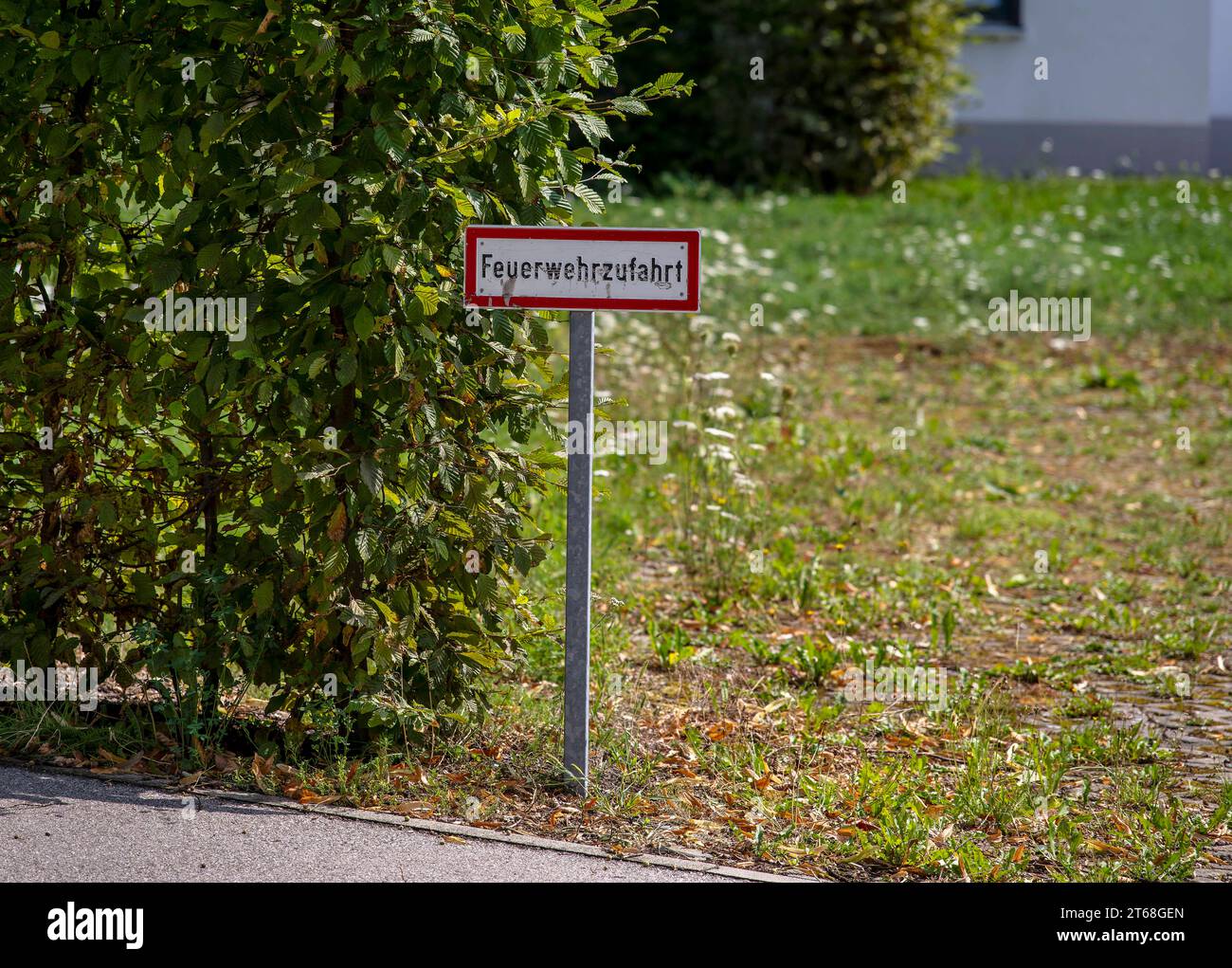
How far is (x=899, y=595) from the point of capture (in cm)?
694

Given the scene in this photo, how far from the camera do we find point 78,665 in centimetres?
492

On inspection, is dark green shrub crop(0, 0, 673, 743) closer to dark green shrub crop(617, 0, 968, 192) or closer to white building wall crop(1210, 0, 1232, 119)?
dark green shrub crop(617, 0, 968, 192)

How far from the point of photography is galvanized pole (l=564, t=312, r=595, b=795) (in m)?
4.32

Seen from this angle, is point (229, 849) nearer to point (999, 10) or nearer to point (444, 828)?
point (444, 828)

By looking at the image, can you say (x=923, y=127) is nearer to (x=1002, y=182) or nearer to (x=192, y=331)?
(x=1002, y=182)

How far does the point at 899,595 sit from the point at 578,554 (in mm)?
2916

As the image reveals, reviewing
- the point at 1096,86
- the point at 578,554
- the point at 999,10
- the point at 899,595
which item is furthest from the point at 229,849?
the point at 999,10

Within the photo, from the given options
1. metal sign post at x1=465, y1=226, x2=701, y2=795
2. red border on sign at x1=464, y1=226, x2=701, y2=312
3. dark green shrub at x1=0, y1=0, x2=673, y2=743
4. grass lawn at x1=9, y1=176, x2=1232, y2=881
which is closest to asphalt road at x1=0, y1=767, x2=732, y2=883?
grass lawn at x1=9, y1=176, x2=1232, y2=881

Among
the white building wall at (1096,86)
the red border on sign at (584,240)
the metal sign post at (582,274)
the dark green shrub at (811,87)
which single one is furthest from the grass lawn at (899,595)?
the white building wall at (1096,86)

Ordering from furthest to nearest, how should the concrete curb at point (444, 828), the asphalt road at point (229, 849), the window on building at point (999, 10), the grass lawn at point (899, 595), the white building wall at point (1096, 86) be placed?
the window on building at point (999, 10)
the white building wall at point (1096, 86)
the grass lawn at point (899, 595)
the concrete curb at point (444, 828)
the asphalt road at point (229, 849)

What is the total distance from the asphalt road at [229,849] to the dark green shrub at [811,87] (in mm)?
14779

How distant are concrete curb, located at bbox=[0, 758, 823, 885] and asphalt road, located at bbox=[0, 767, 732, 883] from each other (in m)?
0.03

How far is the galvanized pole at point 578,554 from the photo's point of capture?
4.32 m

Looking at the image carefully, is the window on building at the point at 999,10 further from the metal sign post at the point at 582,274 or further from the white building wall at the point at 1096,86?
the metal sign post at the point at 582,274
